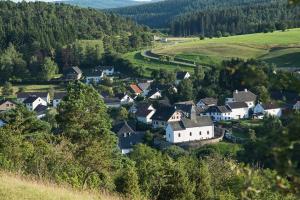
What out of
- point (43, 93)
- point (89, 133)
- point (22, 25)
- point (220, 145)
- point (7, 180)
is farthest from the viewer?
point (22, 25)

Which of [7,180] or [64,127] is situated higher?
[7,180]

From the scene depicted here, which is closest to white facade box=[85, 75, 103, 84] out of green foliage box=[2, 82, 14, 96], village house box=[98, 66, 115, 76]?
village house box=[98, 66, 115, 76]

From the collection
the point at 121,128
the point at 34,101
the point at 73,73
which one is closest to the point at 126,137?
the point at 121,128

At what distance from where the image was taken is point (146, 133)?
34219mm

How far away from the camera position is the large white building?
35.2m

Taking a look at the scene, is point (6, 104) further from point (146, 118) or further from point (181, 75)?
point (181, 75)

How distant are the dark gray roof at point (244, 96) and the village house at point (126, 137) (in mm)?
11328

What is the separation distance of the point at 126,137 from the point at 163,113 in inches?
272

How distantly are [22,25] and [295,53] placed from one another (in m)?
38.7

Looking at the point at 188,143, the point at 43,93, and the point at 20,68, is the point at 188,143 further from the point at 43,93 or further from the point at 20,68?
the point at 20,68

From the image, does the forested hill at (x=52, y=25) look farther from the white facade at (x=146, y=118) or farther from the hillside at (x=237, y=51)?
the white facade at (x=146, y=118)

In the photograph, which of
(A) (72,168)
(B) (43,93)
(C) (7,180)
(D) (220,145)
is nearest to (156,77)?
(B) (43,93)

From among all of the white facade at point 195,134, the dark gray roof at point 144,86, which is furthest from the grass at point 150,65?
the white facade at point 195,134

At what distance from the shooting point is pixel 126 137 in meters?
32.8
